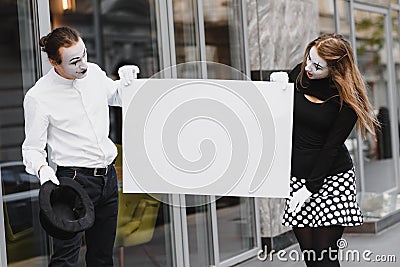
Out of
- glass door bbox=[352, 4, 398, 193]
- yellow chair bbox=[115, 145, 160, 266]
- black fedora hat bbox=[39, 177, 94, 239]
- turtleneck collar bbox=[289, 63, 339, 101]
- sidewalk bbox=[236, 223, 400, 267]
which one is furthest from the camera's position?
glass door bbox=[352, 4, 398, 193]

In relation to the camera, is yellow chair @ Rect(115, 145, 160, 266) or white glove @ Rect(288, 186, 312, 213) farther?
yellow chair @ Rect(115, 145, 160, 266)

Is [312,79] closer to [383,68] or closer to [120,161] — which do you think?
[120,161]

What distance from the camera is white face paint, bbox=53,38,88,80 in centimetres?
422

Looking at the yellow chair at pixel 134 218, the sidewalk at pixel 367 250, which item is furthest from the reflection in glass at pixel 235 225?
the yellow chair at pixel 134 218

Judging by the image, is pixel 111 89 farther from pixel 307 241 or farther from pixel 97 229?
pixel 307 241

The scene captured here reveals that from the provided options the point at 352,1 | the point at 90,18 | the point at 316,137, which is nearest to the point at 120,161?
the point at 90,18

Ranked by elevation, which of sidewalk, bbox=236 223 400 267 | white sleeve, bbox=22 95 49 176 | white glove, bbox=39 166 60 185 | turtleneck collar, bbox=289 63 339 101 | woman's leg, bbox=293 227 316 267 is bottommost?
sidewalk, bbox=236 223 400 267

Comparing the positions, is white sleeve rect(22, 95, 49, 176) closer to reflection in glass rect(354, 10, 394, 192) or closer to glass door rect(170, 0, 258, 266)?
glass door rect(170, 0, 258, 266)

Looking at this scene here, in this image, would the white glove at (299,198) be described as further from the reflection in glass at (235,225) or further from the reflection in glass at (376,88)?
the reflection in glass at (376,88)

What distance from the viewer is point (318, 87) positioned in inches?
186

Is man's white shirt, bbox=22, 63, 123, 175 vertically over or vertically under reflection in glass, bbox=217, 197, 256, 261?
over

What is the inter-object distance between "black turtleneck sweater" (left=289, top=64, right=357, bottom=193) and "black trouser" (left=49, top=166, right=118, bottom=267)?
1.01 metres

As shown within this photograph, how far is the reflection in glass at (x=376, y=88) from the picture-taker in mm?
10734

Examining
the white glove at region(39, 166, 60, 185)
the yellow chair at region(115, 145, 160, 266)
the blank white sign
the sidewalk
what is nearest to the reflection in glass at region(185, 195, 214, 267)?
the yellow chair at region(115, 145, 160, 266)
